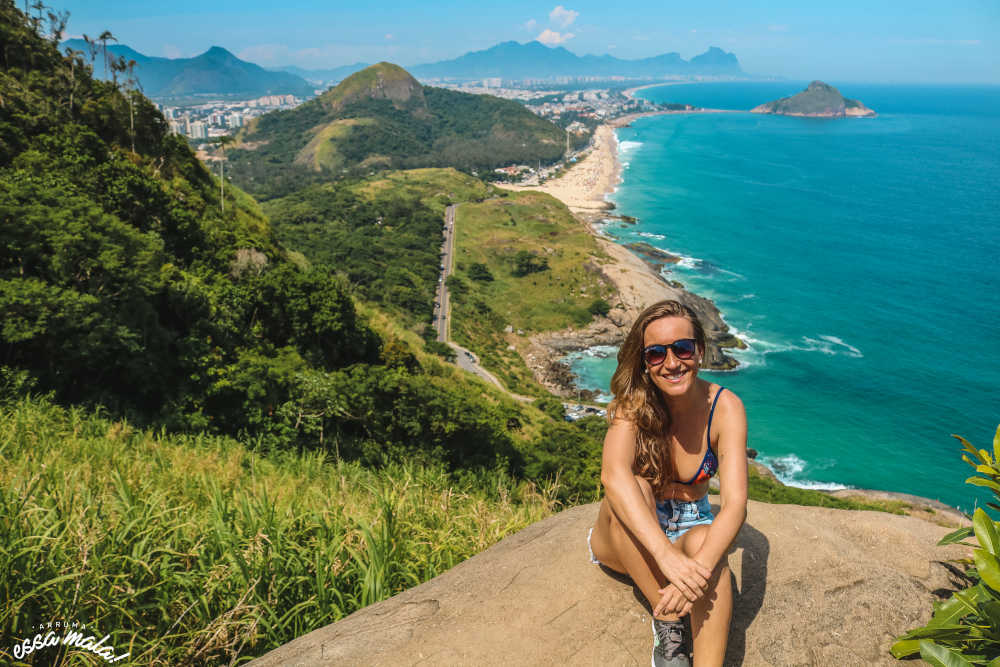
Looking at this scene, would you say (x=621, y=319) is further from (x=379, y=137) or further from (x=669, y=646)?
(x=379, y=137)

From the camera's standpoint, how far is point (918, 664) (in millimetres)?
2832

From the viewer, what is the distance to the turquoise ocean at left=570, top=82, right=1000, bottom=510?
3650cm

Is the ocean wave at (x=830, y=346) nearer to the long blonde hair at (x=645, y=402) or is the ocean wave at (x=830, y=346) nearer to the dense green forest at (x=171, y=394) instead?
the dense green forest at (x=171, y=394)

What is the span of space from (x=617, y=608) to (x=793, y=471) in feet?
119

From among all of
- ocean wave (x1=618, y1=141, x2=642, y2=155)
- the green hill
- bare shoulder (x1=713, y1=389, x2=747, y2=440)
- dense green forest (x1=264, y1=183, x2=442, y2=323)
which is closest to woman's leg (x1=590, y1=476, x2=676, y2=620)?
bare shoulder (x1=713, y1=389, x2=747, y2=440)

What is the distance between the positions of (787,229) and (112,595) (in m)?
86.8

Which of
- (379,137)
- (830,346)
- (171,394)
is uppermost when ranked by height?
(379,137)

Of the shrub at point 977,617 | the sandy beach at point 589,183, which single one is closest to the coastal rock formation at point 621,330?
the sandy beach at point 589,183

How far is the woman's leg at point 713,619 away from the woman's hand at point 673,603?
7cm

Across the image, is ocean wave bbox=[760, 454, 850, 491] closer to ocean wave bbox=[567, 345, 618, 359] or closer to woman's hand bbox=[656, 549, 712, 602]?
ocean wave bbox=[567, 345, 618, 359]

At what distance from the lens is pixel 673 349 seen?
3242 mm

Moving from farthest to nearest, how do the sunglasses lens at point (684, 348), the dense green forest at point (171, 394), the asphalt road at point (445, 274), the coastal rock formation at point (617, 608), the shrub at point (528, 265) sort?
1. the shrub at point (528, 265)
2. the asphalt road at point (445, 274)
3. the sunglasses lens at point (684, 348)
4. the dense green forest at point (171, 394)
5. the coastal rock formation at point (617, 608)

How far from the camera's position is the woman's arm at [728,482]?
2.92 m

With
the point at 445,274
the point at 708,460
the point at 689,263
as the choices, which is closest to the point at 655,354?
the point at 708,460
